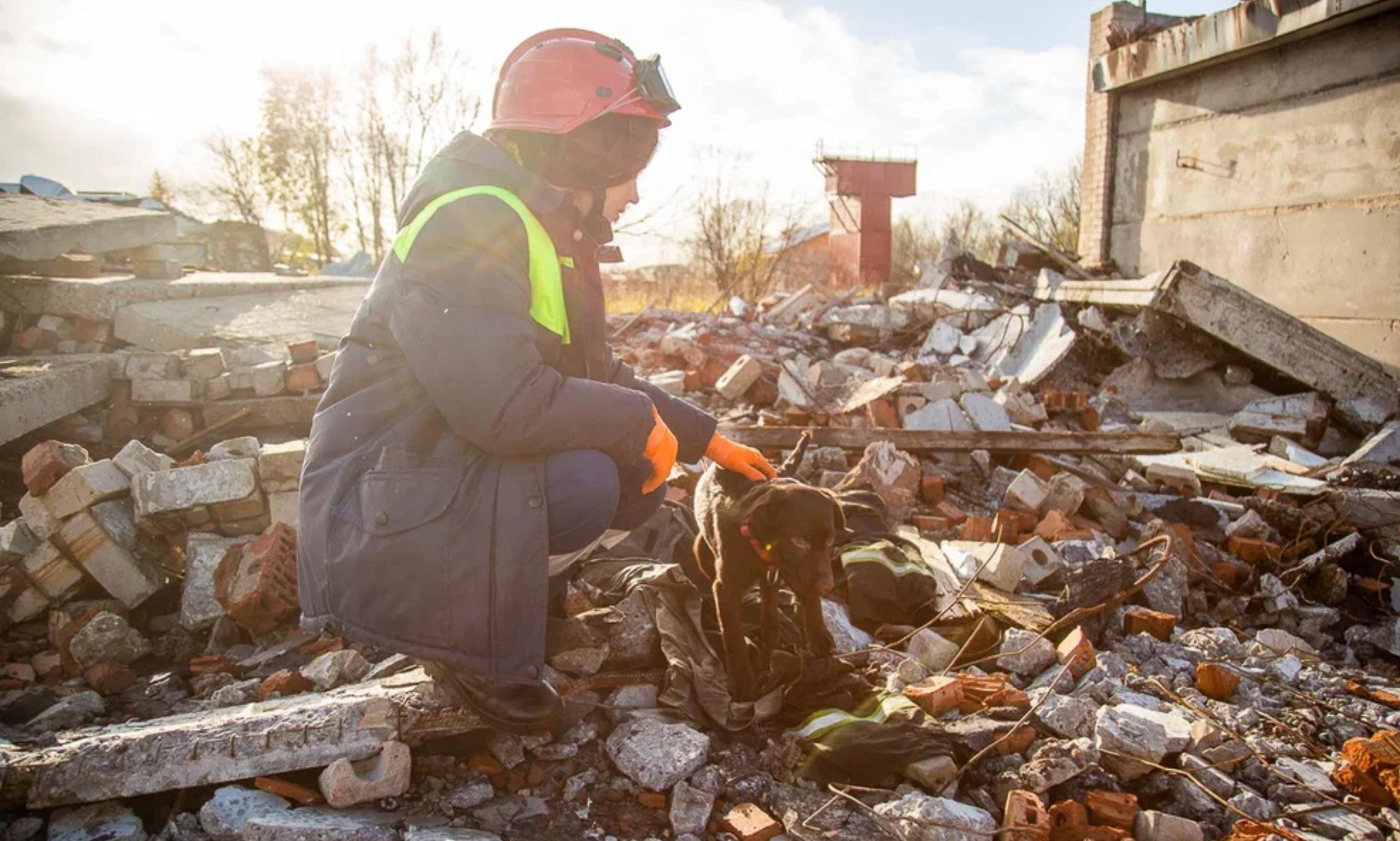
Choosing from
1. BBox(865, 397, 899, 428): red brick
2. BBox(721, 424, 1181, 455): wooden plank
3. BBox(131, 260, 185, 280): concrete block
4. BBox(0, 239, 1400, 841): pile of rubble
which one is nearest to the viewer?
BBox(0, 239, 1400, 841): pile of rubble

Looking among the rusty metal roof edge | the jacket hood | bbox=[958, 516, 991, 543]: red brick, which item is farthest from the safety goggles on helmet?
the rusty metal roof edge

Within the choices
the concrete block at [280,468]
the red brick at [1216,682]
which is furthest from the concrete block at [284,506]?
the red brick at [1216,682]

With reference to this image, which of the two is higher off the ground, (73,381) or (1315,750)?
(73,381)

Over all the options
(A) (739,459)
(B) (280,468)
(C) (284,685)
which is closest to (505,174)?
(A) (739,459)

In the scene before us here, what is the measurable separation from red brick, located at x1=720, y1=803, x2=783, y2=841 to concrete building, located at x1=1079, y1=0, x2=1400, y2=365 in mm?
7411

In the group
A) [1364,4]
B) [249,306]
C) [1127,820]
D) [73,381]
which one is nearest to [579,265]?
Answer: [1127,820]

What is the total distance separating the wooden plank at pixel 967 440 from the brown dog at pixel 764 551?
232 centimetres

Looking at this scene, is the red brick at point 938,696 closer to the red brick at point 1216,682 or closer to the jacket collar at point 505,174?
the red brick at point 1216,682

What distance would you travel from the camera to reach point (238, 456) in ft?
13.1

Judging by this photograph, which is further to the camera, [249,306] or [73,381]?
[249,306]

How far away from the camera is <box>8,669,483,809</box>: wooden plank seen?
220 centimetres

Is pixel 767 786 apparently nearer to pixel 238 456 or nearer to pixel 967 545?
pixel 967 545

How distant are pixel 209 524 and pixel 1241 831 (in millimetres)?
3909

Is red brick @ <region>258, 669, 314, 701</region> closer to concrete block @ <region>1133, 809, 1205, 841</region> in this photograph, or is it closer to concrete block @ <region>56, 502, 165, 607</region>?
concrete block @ <region>56, 502, 165, 607</region>
